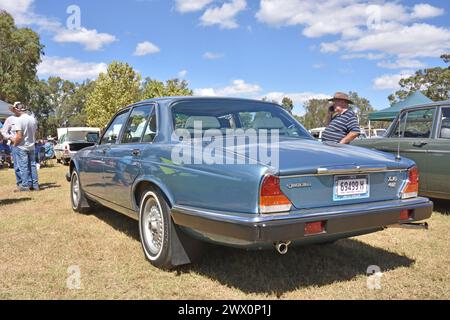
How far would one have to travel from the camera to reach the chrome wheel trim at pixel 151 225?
368 cm

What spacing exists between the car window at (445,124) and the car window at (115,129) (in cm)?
430

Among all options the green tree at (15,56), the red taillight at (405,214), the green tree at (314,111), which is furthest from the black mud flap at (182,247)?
the green tree at (314,111)

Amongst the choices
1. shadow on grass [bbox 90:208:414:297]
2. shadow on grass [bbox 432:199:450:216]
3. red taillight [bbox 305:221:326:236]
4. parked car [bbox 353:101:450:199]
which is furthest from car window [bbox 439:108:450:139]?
red taillight [bbox 305:221:326:236]

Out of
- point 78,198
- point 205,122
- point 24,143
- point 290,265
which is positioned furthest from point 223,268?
point 24,143

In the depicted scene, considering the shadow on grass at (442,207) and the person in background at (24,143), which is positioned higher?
the person in background at (24,143)

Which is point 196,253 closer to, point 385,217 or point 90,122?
point 385,217

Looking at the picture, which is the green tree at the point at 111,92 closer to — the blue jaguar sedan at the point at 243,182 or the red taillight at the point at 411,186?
the blue jaguar sedan at the point at 243,182

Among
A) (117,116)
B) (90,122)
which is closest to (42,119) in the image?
(90,122)

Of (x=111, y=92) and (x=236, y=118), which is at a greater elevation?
(x=111, y=92)

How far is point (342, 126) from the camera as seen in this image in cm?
589

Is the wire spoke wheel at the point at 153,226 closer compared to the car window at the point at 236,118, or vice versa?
the wire spoke wheel at the point at 153,226

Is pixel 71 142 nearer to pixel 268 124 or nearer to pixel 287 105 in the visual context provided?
pixel 268 124

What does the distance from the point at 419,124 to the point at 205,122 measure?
3.89 metres
